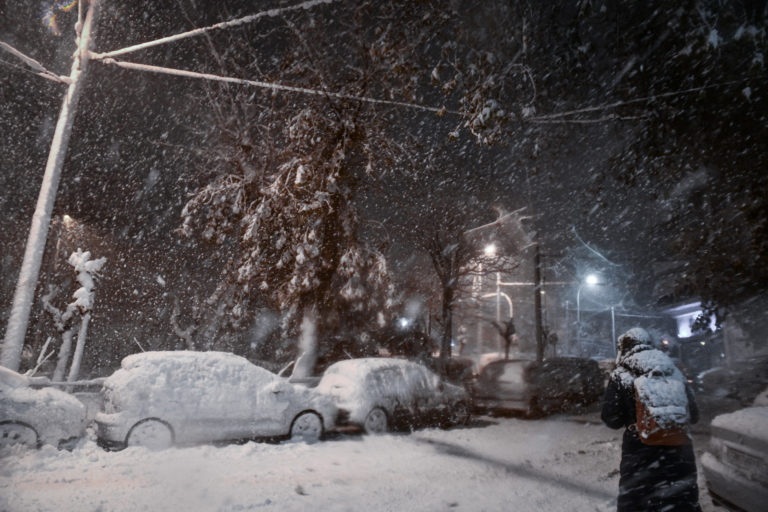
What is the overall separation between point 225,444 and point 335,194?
24.1 ft

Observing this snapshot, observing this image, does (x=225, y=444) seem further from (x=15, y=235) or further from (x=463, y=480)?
(x=15, y=235)

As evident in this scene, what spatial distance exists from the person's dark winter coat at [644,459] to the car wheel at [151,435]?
6.04 meters

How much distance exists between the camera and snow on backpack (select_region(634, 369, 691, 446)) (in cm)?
314

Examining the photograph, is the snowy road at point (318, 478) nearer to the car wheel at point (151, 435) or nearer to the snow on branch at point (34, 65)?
the car wheel at point (151, 435)

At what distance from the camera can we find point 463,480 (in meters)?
5.85

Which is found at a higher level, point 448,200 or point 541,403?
point 448,200

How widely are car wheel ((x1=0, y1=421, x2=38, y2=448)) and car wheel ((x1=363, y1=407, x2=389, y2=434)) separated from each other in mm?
5170

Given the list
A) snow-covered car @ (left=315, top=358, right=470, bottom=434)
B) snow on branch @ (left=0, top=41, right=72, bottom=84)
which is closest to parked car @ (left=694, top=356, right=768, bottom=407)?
snow-covered car @ (left=315, top=358, right=470, bottom=434)

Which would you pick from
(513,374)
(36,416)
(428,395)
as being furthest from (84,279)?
(513,374)

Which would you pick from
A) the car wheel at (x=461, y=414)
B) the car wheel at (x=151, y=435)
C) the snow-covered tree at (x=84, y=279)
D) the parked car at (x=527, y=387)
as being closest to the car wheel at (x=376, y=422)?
the car wheel at (x=461, y=414)

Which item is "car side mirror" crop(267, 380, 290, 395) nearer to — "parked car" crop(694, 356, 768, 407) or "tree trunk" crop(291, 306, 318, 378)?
"tree trunk" crop(291, 306, 318, 378)

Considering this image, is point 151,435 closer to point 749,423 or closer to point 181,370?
point 181,370

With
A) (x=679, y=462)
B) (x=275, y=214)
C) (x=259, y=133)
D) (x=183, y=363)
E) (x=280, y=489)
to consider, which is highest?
(x=259, y=133)

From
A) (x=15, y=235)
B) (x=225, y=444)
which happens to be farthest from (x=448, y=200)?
(x=15, y=235)
